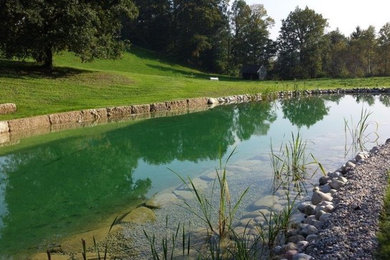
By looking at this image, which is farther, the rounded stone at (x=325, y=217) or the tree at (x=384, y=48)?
the tree at (x=384, y=48)

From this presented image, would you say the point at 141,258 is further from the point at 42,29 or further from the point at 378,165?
the point at 42,29

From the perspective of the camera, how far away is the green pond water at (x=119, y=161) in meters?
6.61

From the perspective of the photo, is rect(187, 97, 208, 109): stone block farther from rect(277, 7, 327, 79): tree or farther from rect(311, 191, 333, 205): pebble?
rect(277, 7, 327, 79): tree

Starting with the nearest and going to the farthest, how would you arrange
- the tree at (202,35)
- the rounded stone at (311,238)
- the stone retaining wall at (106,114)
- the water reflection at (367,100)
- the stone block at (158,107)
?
the rounded stone at (311,238), the stone retaining wall at (106,114), the stone block at (158,107), the water reflection at (367,100), the tree at (202,35)

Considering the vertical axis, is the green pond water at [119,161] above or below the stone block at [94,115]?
below

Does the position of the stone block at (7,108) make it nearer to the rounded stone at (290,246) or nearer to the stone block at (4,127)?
the stone block at (4,127)

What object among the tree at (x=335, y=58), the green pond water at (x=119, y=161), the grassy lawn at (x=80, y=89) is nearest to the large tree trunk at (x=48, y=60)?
the grassy lawn at (x=80, y=89)

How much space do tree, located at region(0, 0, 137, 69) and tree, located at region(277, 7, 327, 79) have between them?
34.2 m

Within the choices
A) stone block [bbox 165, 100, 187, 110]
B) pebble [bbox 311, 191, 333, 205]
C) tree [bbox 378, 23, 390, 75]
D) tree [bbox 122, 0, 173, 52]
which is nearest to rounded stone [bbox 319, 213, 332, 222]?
pebble [bbox 311, 191, 333, 205]

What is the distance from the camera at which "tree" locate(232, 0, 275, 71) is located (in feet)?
187

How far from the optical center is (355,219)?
188 inches

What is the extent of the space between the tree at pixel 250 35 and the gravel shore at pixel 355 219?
5102cm

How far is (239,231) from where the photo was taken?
18.4ft

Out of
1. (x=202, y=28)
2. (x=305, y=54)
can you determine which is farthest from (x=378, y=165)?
(x=202, y=28)
